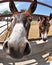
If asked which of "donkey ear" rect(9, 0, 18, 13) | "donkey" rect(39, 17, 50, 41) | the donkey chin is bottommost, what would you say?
"donkey" rect(39, 17, 50, 41)

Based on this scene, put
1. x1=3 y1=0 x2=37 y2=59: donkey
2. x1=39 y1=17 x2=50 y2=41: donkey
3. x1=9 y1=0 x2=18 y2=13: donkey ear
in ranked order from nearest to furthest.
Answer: x1=3 y1=0 x2=37 y2=59: donkey
x1=9 y1=0 x2=18 y2=13: donkey ear
x1=39 y1=17 x2=50 y2=41: donkey

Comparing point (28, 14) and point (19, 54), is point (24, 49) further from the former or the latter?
point (28, 14)

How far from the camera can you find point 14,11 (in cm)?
264

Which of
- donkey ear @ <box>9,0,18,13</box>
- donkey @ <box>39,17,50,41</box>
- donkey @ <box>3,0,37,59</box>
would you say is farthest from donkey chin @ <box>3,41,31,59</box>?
donkey @ <box>39,17,50,41</box>

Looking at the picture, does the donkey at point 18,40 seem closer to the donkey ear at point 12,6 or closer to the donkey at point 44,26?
the donkey ear at point 12,6

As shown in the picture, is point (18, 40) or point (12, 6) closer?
point (18, 40)

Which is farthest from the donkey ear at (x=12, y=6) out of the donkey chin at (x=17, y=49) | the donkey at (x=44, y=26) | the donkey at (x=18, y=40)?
the donkey at (x=44, y=26)

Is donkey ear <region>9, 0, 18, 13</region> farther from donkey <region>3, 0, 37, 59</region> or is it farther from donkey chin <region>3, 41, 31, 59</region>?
donkey chin <region>3, 41, 31, 59</region>

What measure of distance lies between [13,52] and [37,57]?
1.57 metres

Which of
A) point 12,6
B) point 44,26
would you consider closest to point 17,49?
point 12,6

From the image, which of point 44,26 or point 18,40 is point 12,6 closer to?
point 18,40

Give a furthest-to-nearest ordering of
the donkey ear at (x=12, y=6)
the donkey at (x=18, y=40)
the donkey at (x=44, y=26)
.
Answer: the donkey at (x=44, y=26) < the donkey ear at (x=12, y=6) < the donkey at (x=18, y=40)

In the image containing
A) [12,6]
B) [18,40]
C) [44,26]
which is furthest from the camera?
[44,26]

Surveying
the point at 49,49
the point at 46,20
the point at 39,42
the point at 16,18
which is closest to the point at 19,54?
the point at 16,18
